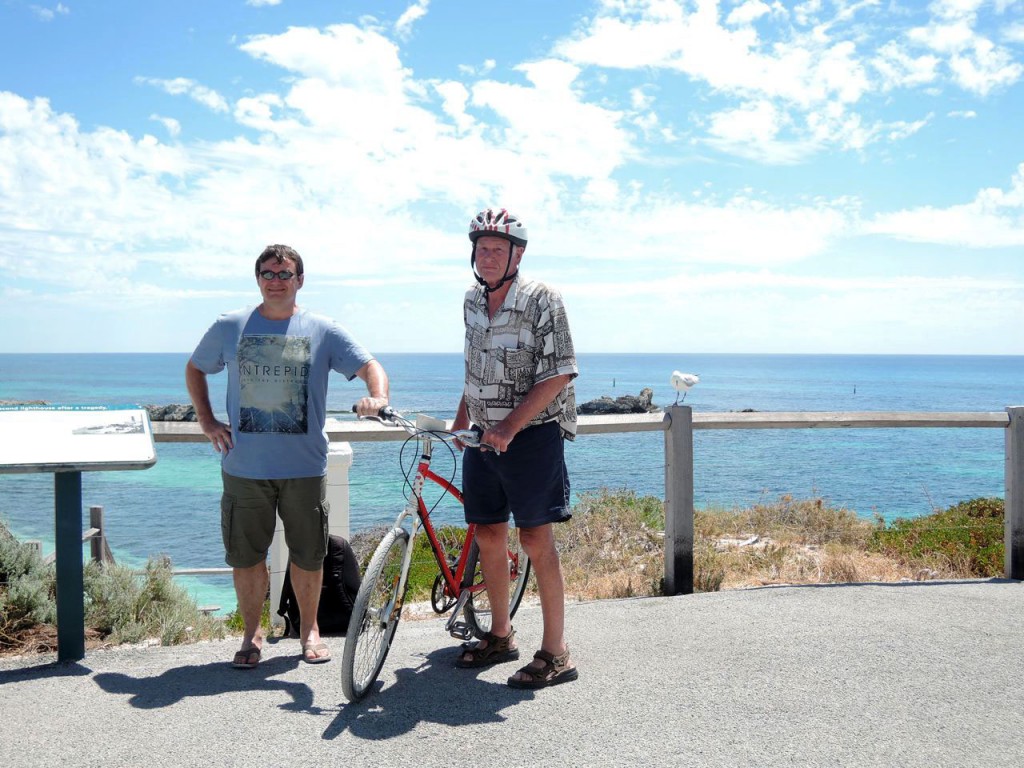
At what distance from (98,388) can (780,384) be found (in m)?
81.9

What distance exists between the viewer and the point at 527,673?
394 cm

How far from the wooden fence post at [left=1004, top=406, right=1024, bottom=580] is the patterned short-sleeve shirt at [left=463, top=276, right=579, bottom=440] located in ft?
11.4

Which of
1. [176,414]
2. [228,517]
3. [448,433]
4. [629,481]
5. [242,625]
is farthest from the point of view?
[176,414]

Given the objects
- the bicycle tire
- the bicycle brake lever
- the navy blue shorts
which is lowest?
the bicycle tire

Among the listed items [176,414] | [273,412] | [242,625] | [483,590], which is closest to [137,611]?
[242,625]

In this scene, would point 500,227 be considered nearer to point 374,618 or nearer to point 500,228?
point 500,228

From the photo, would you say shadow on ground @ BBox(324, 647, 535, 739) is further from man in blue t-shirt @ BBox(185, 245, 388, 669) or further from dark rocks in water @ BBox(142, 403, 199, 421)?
dark rocks in water @ BBox(142, 403, 199, 421)

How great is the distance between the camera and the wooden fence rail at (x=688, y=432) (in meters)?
5.03

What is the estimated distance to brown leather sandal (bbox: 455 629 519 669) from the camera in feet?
13.9

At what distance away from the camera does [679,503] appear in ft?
18.1

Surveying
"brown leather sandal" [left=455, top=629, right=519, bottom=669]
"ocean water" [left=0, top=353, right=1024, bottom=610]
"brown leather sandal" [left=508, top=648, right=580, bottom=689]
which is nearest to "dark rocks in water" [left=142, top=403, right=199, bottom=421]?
"ocean water" [left=0, top=353, right=1024, bottom=610]

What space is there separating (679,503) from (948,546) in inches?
107

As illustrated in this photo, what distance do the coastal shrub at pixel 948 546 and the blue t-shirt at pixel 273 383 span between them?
428 cm

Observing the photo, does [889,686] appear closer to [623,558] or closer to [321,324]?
[321,324]
